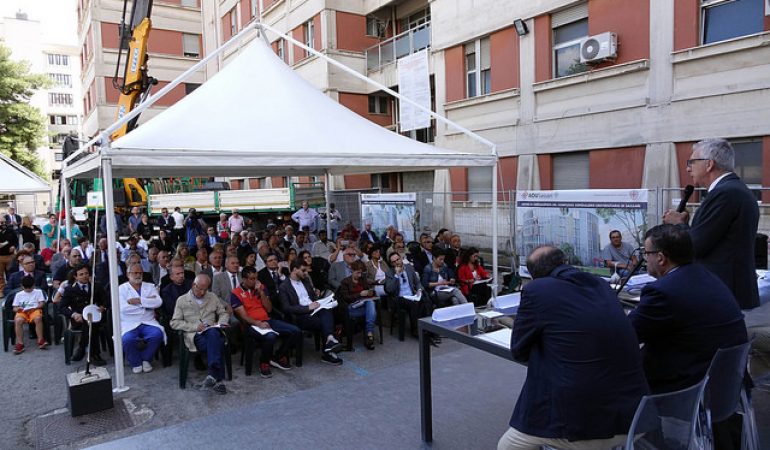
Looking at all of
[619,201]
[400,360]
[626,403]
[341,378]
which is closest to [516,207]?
[619,201]

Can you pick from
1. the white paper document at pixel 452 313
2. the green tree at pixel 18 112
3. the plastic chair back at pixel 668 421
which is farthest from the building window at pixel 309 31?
the green tree at pixel 18 112

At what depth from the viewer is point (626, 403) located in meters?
2.29

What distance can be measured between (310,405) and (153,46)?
32.5 metres

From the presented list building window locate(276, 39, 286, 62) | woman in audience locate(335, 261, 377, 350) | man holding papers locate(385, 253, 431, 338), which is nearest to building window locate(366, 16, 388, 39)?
building window locate(276, 39, 286, 62)

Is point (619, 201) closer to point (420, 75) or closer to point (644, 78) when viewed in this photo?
point (644, 78)

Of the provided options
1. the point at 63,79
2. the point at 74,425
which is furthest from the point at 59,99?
the point at 74,425

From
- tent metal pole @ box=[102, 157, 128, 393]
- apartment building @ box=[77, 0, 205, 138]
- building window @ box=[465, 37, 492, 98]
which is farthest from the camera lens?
apartment building @ box=[77, 0, 205, 138]

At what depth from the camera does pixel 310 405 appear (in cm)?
478

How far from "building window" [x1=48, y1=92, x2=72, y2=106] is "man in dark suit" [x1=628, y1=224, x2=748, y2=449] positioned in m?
81.0

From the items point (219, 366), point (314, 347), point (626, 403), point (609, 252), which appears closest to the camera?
point (626, 403)

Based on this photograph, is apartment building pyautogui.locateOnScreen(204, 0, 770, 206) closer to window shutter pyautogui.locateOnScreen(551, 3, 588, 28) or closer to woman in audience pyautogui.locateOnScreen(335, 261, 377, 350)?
window shutter pyautogui.locateOnScreen(551, 3, 588, 28)

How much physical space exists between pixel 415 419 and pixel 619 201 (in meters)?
5.97

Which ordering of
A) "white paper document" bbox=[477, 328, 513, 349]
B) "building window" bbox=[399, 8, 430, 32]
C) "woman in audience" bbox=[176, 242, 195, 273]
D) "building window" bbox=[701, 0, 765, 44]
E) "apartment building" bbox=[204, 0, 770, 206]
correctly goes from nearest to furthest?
"white paper document" bbox=[477, 328, 513, 349]
"woman in audience" bbox=[176, 242, 195, 273]
"building window" bbox=[701, 0, 765, 44]
"apartment building" bbox=[204, 0, 770, 206]
"building window" bbox=[399, 8, 430, 32]

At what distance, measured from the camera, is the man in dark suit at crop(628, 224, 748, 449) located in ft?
8.38
